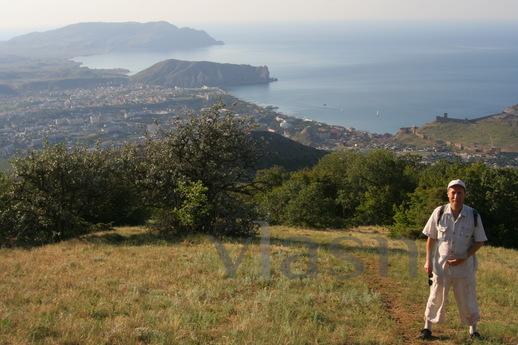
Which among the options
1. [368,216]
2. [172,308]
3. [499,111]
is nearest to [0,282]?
[172,308]

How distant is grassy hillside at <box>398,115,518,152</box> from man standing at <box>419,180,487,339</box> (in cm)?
13440

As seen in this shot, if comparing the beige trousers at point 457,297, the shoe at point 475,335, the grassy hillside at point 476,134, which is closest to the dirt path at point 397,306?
the beige trousers at point 457,297

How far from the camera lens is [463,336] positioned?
7672 mm

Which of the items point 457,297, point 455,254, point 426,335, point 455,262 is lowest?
point 426,335

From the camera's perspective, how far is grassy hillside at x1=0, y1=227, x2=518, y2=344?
7.26 m

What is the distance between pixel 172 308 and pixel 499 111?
20463cm

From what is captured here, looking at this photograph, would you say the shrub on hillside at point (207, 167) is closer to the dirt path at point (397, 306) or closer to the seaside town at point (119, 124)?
the dirt path at point (397, 306)

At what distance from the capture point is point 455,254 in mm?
7414

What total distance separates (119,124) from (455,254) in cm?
13062

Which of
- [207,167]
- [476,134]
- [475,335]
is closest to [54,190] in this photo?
[207,167]

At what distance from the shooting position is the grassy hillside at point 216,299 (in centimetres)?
726

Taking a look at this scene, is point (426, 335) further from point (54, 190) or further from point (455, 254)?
point (54, 190)

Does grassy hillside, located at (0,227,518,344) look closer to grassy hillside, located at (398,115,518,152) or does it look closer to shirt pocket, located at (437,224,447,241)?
shirt pocket, located at (437,224,447,241)

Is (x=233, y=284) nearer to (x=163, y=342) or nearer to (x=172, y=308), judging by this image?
(x=172, y=308)
